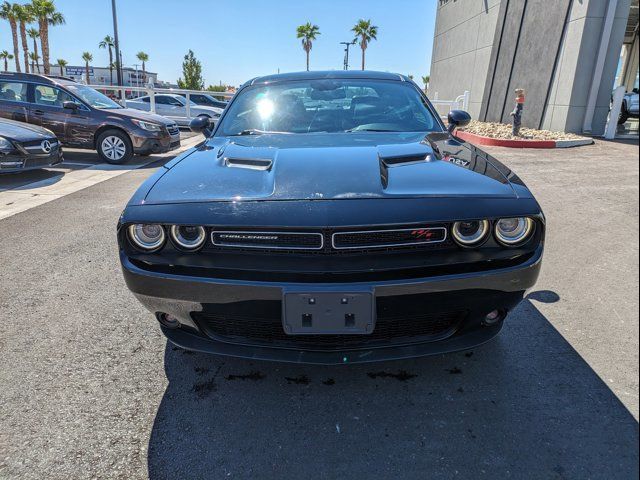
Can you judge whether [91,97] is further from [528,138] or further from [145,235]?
[528,138]

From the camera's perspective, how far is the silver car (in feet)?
52.7

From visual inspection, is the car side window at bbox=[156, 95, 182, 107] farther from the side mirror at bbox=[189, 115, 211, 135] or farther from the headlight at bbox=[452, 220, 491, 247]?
the headlight at bbox=[452, 220, 491, 247]

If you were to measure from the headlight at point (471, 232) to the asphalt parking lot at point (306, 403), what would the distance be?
1.63 ft

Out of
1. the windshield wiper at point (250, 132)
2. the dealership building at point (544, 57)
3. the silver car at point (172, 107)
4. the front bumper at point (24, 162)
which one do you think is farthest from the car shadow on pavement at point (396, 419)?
the silver car at point (172, 107)

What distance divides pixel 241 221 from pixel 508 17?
59.3 ft

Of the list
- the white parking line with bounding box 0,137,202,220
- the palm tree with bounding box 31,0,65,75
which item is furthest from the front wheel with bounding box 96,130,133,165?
the palm tree with bounding box 31,0,65,75

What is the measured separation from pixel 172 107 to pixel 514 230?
1638 cm

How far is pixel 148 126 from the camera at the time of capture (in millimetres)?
9375

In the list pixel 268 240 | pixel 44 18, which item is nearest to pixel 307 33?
pixel 44 18

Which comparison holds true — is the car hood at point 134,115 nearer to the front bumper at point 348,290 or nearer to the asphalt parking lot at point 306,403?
the asphalt parking lot at point 306,403

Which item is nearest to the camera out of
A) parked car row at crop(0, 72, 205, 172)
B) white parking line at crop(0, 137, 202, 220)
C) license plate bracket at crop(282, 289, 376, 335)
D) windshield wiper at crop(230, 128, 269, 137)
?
license plate bracket at crop(282, 289, 376, 335)

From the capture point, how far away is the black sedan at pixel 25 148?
6.91m

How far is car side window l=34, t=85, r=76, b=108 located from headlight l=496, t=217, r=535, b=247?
9688 mm

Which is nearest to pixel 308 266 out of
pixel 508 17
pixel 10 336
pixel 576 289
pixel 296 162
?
pixel 296 162
